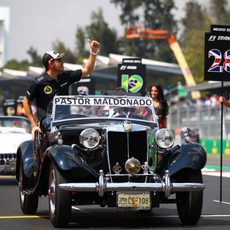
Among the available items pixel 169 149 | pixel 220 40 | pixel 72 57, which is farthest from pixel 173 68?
pixel 72 57

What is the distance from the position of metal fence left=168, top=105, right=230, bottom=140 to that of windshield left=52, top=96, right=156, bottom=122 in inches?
1062

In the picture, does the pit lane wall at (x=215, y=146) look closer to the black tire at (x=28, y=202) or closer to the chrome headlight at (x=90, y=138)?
the black tire at (x=28, y=202)

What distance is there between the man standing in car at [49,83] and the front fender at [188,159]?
6.71 ft

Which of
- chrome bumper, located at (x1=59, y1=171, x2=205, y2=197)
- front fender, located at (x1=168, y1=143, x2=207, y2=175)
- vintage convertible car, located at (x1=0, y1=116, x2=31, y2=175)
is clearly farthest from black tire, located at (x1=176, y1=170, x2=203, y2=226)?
vintage convertible car, located at (x1=0, y1=116, x2=31, y2=175)

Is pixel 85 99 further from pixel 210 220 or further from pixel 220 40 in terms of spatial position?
pixel 220 40

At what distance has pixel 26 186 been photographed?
11320 millimetres

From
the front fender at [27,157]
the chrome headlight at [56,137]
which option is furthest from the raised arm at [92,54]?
the chrome headlight at [56,137]

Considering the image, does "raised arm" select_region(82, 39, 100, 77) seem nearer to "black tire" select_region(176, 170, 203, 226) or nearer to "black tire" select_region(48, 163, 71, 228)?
"black tire" select_region(48, 163, 71, 228)

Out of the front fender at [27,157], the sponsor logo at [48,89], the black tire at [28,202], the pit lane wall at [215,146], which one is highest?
the sponsor logo at [48,89]

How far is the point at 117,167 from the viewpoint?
Answer: 32.3ft

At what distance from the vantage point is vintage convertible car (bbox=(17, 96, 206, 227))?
9.56 metres

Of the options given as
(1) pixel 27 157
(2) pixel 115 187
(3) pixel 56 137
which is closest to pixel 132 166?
(2) pixel 115 187

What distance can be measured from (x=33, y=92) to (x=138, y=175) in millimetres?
2275

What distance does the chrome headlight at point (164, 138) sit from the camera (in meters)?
10.0
